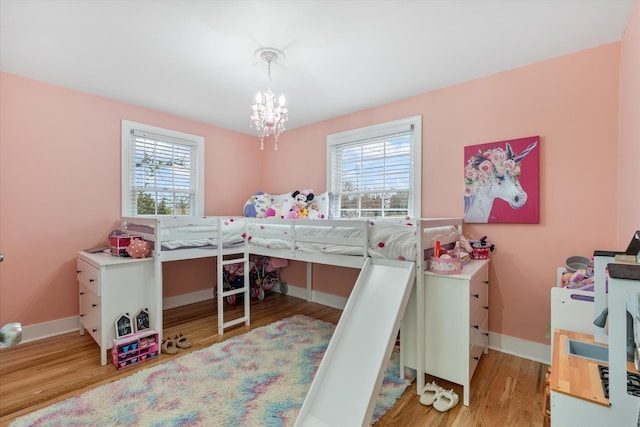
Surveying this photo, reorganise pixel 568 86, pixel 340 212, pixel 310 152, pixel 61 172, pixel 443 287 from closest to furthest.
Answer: pixel 443 287
pixel 568 86
pixel 61 172
pixel 340 212
pixel 310 152

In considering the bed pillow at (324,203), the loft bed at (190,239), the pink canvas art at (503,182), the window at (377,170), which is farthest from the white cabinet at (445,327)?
the loft bed at (190,239)

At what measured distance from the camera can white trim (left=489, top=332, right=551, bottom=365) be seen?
7.68 ft

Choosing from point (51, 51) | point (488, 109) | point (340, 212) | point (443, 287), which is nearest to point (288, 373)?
point (443, 287)

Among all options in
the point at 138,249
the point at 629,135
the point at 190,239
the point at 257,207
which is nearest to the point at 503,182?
the point at 629,135

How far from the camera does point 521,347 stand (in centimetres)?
244

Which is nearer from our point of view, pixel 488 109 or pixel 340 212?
pixel 488 109

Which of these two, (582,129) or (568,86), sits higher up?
(568,86)

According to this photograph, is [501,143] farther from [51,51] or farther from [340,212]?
[51,51]

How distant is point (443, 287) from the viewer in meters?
1.95

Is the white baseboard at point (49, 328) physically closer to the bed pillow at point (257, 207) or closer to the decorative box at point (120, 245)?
the decorative box at point (120, 245)

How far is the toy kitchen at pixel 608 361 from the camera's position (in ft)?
2.54

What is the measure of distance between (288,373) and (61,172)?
2.89m

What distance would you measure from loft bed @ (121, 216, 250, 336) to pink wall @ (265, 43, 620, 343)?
6.78ft

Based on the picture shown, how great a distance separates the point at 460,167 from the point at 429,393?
193 cm
